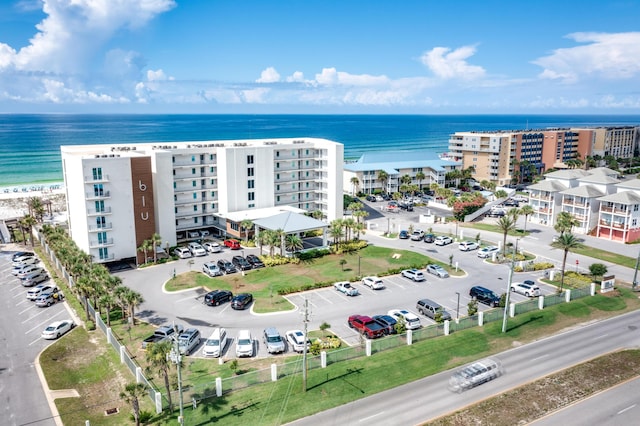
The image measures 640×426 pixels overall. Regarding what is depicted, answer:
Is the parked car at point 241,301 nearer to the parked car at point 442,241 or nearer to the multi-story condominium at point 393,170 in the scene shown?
the parked car at point 442,241

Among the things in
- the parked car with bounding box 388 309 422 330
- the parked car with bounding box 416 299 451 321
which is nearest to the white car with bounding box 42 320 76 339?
the parked car with bounding box 388 309 422 330

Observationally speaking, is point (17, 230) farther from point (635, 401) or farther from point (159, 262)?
point (635, 401)

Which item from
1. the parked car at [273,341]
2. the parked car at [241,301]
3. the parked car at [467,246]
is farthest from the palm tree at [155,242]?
the parked car at [467,246]

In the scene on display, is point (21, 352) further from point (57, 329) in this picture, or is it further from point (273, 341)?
point (273, 341)

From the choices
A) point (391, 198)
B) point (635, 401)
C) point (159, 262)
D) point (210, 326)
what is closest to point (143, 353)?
point (210, 326)

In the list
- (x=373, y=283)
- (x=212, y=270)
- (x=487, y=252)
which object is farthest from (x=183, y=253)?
(x=487, y=252)
